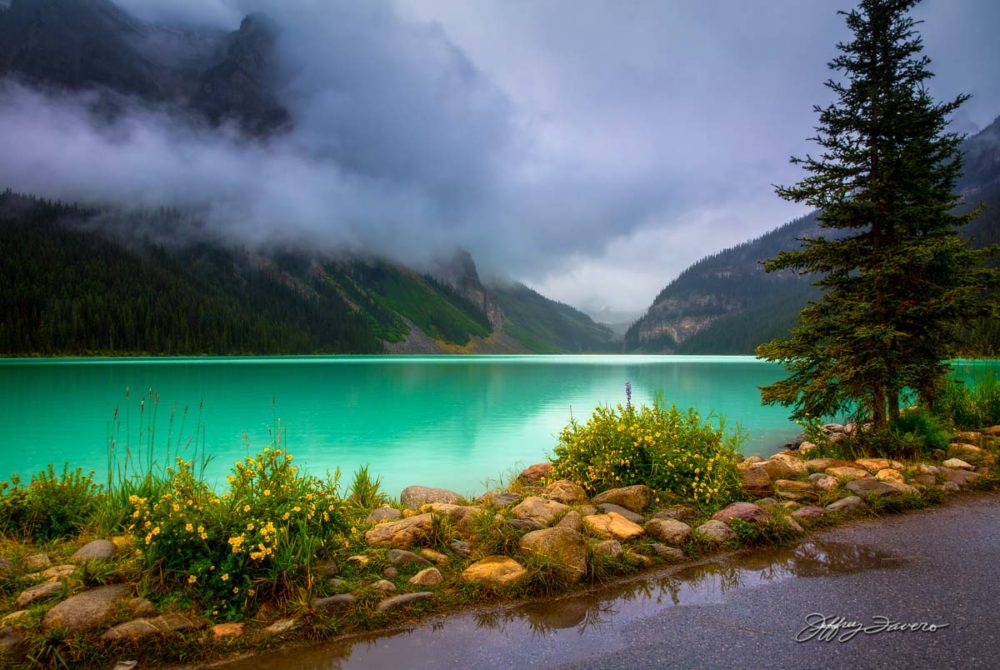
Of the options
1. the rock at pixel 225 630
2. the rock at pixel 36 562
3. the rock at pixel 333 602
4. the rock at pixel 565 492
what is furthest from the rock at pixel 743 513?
the rock at pixel 36 562

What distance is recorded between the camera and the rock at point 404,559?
237 inches

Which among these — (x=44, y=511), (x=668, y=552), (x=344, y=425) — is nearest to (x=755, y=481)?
(x=668, y=552)

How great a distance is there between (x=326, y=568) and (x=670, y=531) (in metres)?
4.38

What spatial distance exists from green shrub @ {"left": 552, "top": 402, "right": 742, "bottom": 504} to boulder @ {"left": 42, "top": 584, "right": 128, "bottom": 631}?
20.8 ft

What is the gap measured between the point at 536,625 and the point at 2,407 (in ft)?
142

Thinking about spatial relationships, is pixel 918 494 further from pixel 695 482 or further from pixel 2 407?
pixel 2 407

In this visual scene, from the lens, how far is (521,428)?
89.2ft

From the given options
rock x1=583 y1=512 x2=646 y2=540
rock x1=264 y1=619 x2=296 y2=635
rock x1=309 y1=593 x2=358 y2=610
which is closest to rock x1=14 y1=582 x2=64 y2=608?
rock x1=264 y1=619 x2=296 y2=635

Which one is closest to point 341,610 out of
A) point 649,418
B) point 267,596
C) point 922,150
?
point 267,596

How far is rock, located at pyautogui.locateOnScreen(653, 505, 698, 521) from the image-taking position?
7.72 metres

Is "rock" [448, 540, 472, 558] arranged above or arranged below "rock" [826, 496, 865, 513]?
above

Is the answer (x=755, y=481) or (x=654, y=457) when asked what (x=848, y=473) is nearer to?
(x=755, y=481)

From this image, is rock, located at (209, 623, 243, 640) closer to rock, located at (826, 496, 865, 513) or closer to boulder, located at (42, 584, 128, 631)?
boulder, located at (42, 584, 128, 631)

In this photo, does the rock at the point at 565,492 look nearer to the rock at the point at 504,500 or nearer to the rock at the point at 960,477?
the rock at the point at 504,500
